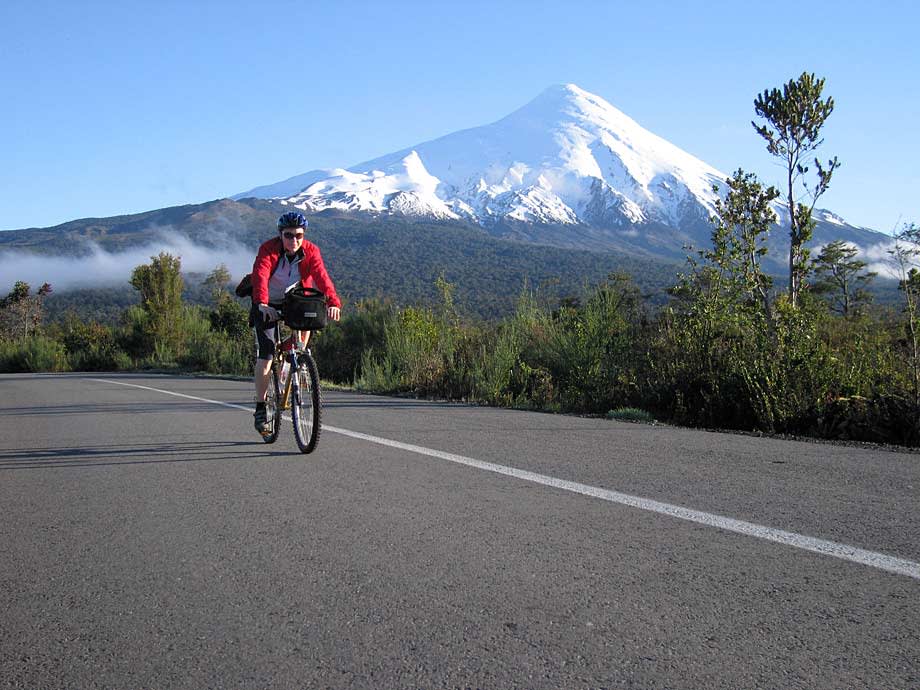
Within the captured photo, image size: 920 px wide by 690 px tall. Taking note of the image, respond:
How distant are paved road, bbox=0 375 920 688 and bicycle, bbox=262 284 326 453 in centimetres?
26

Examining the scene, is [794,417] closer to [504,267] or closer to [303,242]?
[303,242]

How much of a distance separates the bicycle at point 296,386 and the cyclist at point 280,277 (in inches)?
2.7

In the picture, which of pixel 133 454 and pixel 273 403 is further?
pixel 273 403

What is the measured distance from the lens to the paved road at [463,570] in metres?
2.51

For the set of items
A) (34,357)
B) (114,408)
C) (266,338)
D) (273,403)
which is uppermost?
(266,338)

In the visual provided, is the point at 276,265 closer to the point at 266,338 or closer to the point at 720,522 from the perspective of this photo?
the point at 266,338

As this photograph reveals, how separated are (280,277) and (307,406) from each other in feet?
3.65

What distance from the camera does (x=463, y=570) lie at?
336 centimetres

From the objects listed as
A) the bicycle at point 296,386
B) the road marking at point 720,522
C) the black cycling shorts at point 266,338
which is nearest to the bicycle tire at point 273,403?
the bicycle at point 296,386

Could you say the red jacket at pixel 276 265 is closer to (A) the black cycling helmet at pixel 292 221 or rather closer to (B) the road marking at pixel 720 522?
(A) the black cycling helmet at pixel 292 221

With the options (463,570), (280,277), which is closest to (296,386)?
(280,277)

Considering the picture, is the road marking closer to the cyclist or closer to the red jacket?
the cyclist

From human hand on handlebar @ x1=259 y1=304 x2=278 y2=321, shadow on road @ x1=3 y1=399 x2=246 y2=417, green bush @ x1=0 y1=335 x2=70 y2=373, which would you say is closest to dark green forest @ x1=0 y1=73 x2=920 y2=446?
shadow on road @ x1=3 y1=399 x2=246 y2=417

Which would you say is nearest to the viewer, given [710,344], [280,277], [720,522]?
[720,522]
